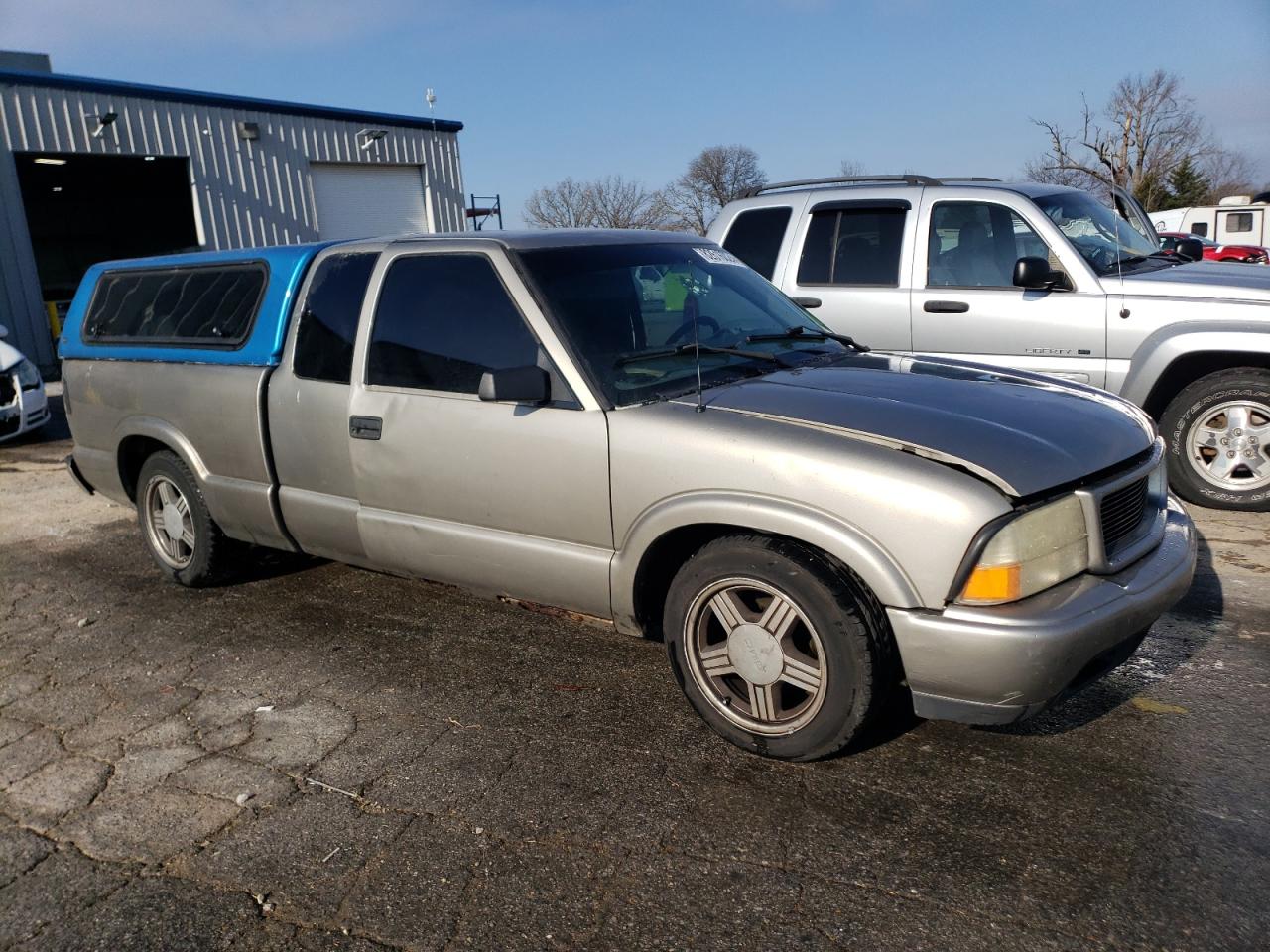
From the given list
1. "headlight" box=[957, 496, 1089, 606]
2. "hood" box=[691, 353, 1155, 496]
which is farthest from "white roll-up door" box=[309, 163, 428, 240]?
"headlight" box=[957, 496, 1089, 606]

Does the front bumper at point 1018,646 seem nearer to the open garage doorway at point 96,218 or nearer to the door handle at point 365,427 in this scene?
the door handle at point 365,427

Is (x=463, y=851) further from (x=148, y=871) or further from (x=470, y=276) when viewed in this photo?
(x=470, y=276)

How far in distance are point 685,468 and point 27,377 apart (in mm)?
9948

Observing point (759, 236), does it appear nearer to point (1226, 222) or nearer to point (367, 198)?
point (367, 198)

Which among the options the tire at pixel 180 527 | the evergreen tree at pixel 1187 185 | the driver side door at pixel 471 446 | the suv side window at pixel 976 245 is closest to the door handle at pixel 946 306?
the suv side window at pixel 976 245

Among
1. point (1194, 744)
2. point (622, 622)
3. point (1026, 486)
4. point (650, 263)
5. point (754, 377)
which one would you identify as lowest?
point (1194, 744)

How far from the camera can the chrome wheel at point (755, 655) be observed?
10.2 feet

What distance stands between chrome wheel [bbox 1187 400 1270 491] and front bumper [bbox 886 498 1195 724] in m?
3.34

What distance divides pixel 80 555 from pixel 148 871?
13.1 ft

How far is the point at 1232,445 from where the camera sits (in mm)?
5770

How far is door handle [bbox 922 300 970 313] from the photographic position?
6.37 meters

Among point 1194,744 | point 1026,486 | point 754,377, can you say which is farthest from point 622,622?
point 1194,744

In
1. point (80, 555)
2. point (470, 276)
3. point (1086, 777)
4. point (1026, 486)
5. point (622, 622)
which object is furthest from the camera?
point (80, 555)

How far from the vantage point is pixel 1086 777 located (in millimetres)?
3070
